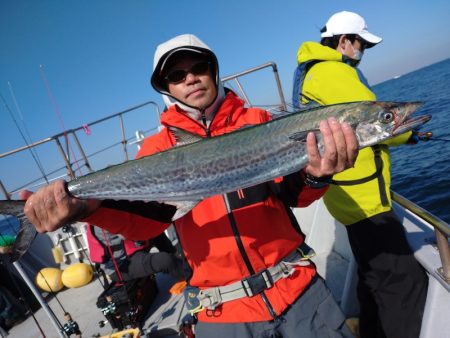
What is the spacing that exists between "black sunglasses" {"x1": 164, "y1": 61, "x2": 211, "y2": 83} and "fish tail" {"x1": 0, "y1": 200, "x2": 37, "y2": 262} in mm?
1545

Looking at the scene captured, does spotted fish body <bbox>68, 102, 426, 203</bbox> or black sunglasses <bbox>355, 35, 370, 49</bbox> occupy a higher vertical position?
black sunglasses <bbox>355, 35, 370, 49</bbox>

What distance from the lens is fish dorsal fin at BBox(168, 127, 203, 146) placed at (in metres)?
2.20

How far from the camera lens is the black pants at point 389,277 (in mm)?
2467

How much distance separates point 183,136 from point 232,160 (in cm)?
44

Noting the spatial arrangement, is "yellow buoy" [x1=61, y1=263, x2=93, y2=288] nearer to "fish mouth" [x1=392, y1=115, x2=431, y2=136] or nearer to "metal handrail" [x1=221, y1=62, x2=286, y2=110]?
"metal handrail" [x1=221, y1=62, x2=286, y2=110]

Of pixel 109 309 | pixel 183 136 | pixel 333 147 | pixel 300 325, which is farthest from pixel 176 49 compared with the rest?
pixel 109 309

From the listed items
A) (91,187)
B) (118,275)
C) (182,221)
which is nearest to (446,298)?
(182,221)

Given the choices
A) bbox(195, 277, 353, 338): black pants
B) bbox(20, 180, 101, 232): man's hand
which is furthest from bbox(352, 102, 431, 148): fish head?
bbox(20, 180, 101, 232): man's hand

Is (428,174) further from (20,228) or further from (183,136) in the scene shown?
(20,228)

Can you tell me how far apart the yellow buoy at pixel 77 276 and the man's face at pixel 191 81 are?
5.72 metres

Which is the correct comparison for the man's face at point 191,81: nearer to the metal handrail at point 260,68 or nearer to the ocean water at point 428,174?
the metal handrail at point 260,68

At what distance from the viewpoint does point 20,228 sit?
2146 mm

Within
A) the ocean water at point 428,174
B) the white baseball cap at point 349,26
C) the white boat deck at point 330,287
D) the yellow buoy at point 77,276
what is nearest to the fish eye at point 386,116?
the white boat deck at point 330,287

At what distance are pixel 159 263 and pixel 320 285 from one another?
119 inches
